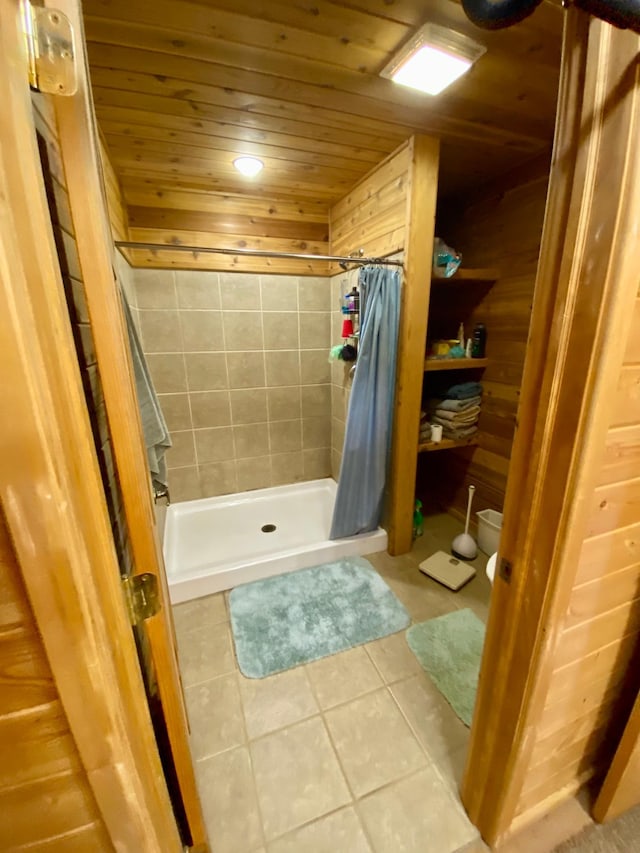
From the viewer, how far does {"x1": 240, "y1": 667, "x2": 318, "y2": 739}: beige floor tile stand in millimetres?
1312

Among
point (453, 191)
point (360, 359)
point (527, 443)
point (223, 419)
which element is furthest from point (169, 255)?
point (527, 443)

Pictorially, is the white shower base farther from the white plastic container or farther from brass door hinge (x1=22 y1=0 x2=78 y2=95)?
brass door hinge (x1=22 y1=0 x2=78 y2=95)

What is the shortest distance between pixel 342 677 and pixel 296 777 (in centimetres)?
37

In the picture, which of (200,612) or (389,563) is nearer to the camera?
(200,612)

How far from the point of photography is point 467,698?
1385mm

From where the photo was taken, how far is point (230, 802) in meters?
1.10

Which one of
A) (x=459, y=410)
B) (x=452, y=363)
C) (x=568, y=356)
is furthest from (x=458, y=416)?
(x=568, y=356)

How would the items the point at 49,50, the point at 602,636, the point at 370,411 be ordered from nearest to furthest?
the point at 49,50
the point at 602,636
the point at 370,411

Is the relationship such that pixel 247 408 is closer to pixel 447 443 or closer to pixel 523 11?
pixel 447 443

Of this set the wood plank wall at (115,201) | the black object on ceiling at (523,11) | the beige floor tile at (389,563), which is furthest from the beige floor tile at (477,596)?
the wood plank wall at (115,201)

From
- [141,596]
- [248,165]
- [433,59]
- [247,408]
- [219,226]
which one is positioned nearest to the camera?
[141,596]

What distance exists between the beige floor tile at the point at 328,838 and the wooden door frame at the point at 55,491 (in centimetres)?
74

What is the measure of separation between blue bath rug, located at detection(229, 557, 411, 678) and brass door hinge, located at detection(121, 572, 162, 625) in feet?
3.67

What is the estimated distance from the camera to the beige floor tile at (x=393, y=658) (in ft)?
4.87
